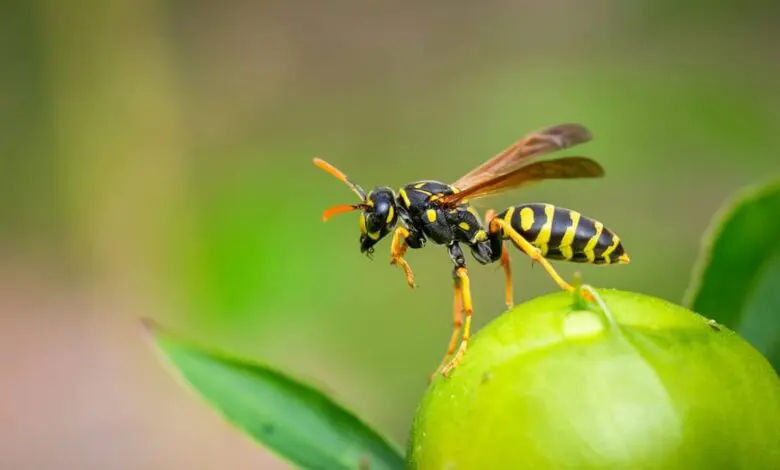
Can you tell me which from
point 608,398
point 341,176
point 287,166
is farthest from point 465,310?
point 287,166

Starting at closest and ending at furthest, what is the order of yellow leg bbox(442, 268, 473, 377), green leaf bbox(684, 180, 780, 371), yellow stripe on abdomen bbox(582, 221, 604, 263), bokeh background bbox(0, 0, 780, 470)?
1. yellow leg bbox(442, 268, 473, 377)
2. green leaf bbox(684, 180, 780, 371)
3. yellow stripe on abdomen bbox(582, 221, 604, 263)
4. bokeh background bbox(0, 0, 780, 470)

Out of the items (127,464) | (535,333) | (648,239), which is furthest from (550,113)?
(535,333)

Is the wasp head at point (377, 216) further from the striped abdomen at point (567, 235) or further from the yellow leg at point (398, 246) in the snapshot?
the striped abdomen at point (567, 235)

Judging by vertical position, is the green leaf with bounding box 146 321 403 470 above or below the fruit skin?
below

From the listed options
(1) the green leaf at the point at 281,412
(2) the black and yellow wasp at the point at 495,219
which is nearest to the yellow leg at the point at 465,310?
(2) the black and yellow wasp at the point at 495,219

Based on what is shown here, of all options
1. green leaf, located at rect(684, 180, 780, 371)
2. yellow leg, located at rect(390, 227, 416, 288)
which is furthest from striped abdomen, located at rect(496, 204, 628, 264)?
green leaf, located at rect(684, 180, 780, 371)

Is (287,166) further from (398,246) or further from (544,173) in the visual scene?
(544,173)

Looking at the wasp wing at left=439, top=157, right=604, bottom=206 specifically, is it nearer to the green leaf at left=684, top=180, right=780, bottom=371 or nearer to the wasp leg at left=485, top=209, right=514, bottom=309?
the wasp leg at left=485, top=209, right=514, bottom=309

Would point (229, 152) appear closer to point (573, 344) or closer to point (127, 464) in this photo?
point (127, 464)
